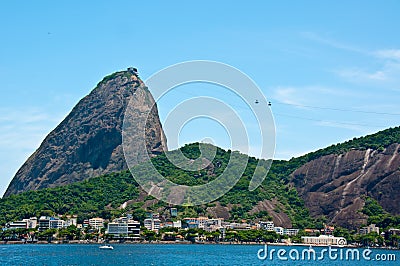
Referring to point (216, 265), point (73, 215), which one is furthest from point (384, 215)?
point (216, 265)

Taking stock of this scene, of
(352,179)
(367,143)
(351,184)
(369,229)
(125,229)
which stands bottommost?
(125,229)

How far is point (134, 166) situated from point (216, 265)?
116229 millimetres

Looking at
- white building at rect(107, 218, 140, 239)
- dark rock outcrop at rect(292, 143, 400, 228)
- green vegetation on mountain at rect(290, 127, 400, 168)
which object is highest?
green vegetation on mountain at rect(290, 127, 400, 168)

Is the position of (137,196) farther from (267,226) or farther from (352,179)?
(352,179)

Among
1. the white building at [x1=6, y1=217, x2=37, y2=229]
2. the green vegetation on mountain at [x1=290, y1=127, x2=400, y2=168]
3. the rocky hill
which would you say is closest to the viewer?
the white building at [x1=6, y1=217, x2=37, y2=229]

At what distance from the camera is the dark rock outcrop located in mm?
154125

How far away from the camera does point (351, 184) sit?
527 feet

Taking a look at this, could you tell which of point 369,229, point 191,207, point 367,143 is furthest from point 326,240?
point 367,143

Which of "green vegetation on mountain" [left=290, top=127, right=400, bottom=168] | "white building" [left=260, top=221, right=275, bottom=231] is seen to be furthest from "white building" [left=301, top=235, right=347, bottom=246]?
"green vegetation on mountain" [left=290, top=127, right=400, bottom=168]

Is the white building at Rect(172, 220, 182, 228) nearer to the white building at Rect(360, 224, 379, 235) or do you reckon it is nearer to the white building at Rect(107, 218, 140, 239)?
the white building at Rect(107, 218, 140, 239)

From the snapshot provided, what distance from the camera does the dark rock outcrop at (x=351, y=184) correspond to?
154125 mm

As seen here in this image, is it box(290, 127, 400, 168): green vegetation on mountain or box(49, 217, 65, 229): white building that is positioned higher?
box(290, 127, 400, 168): green vegetation on mountain

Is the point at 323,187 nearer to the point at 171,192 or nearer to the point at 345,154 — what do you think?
the point at 345,154

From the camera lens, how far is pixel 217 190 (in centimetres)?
16350
